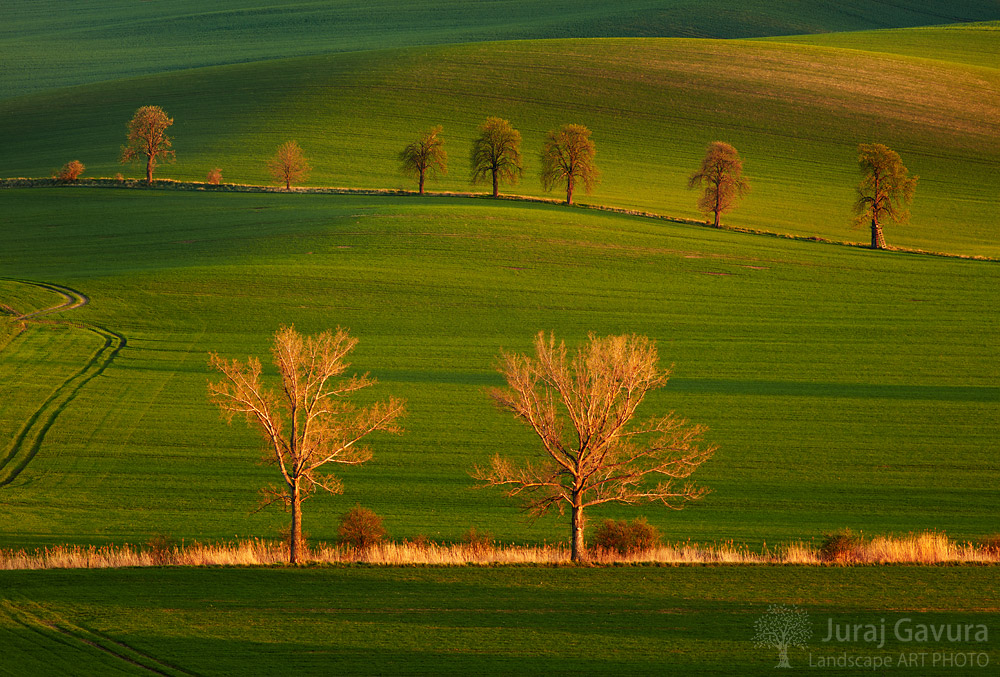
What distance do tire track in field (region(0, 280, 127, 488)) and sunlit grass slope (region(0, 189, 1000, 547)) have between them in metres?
0.47

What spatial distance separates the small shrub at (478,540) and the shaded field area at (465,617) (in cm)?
152

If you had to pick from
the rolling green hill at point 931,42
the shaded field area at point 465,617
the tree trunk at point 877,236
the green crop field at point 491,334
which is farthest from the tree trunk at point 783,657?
the rolling green hill at point 931,42

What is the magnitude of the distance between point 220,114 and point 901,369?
82.8m

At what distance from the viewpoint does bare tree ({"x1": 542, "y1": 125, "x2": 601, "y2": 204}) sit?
251 feet

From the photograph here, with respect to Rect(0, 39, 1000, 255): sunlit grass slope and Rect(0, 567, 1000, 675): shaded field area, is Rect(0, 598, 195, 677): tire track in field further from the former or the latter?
Rect(0, 39, 1000, 255): sunlit grass slope

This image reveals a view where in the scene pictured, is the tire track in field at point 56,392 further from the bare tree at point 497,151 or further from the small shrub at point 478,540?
the bare tree at point 497,151

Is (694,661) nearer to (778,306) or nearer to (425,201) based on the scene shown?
(778,306)

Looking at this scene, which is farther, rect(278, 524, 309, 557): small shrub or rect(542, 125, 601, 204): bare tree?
rect(542, 125, 601, 204): bare tree

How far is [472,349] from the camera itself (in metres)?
45.4

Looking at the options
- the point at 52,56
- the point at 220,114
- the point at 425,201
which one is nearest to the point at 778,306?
the point at 425,201

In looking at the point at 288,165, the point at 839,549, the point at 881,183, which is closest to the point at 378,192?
the point at 288,165

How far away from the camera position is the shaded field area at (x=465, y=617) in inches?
744

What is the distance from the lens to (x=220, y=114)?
106 m

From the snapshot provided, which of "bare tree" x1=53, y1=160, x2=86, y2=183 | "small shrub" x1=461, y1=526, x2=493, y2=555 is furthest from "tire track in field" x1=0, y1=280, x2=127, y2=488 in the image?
"bare tree" x1=53, y1=160, x2=86, y2=183
